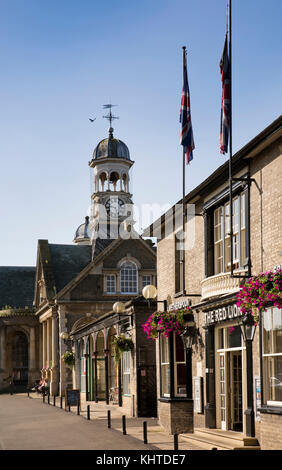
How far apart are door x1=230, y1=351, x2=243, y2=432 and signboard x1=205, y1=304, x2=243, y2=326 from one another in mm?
986

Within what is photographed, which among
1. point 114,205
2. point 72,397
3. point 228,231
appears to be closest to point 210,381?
point 228,231

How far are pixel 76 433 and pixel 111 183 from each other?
44.3 meters

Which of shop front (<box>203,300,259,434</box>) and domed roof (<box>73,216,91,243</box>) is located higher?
domed roof (<box>73,216,91,243</box>)

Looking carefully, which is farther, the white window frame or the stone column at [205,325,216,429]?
the white window frame

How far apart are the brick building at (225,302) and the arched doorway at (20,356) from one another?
40.2 metres

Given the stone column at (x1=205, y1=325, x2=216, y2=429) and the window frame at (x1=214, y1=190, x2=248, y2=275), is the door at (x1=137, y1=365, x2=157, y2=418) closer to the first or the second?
the stone column at (x1=205, y1=325, x2=216, y2=429)

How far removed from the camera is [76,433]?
2364 centimetres

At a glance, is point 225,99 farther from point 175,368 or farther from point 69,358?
point 69,358

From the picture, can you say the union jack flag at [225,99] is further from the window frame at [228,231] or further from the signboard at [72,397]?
the signboard at [72,397]

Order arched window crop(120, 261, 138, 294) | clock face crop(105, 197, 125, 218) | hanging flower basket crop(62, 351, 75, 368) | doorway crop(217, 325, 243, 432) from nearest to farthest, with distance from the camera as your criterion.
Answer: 1. doorway crop(217, 325, 243, 432)
2. hanging flower basket crop(62, 351, 75, 368)
3. arched window crop(120, 261, 138, 294)
4. clock face crop(105, 197, 125, 218)

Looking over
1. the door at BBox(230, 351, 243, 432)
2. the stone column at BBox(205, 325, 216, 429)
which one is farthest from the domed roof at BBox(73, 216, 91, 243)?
the door at BBox(230, 351, 243, 432)

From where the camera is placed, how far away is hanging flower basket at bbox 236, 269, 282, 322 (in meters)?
15.7

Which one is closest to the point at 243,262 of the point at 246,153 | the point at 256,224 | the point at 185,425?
the point at 256,224

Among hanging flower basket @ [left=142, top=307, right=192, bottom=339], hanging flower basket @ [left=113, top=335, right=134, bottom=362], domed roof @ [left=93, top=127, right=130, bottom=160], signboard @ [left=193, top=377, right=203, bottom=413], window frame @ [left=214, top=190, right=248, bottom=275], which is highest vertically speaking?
domed roof @ [left=93, top=127, right=130, bottom=160]
